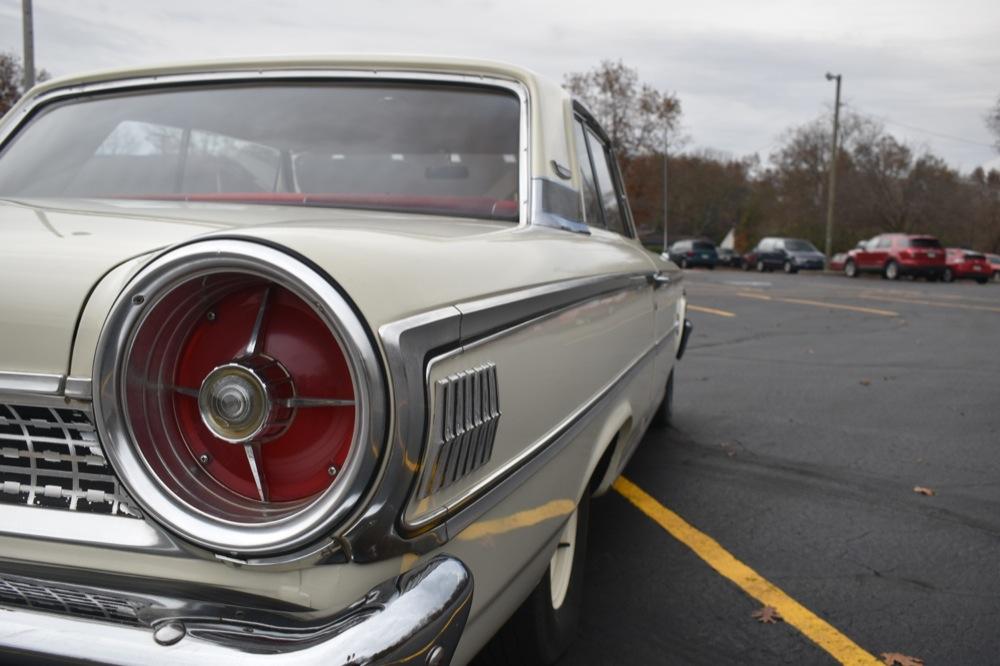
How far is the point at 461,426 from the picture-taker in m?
1.46

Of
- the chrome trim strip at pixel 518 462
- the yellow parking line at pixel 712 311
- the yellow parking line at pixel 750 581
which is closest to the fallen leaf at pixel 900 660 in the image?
the yellow parking line at pixel 750 581

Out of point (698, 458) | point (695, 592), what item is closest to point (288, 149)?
point (695, 592)

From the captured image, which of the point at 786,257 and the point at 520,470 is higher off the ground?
the point at 520,470

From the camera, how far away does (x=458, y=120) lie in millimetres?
2738

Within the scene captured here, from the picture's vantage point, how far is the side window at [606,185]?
3.69 m

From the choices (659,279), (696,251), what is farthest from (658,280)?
(696,251)

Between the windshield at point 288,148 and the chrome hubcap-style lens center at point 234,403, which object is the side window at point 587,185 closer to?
the windshield at point 288,148

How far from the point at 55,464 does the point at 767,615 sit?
7.47 ft

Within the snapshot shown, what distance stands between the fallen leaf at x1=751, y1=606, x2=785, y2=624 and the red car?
28037 millimetres

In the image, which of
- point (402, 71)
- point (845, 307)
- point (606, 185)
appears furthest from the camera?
point (845, 307)

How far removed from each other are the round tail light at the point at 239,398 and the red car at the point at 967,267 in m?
29.9

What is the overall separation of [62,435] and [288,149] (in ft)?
5.03

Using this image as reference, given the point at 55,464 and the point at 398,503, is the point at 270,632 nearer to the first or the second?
the point at 398,503

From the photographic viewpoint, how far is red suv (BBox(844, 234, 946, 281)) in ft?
90.2
